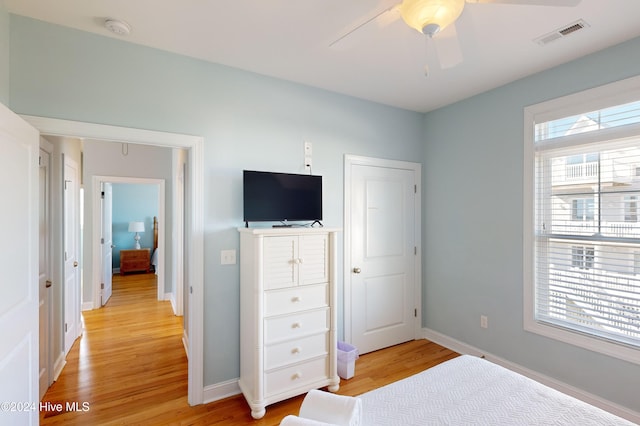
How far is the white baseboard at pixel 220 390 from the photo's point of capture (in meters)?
2.31

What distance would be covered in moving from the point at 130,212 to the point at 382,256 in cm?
698

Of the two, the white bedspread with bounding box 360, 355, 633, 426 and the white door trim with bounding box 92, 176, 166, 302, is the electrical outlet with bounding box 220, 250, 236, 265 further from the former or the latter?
the white door trim with bounding box 92, 176, 166, 302

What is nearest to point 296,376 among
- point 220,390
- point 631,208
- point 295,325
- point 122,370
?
point 295,325

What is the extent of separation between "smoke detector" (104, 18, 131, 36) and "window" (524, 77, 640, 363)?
3.08 metres

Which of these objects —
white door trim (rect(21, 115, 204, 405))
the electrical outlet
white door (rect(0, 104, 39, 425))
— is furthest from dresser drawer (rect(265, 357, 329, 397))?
white door (rect(0, 104, 39, 425))

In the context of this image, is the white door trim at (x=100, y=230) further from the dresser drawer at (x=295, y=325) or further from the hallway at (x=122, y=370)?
the dresser drawer at (x=295, y=325)

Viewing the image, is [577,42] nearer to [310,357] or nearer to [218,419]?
[310,357]

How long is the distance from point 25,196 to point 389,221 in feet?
9.50

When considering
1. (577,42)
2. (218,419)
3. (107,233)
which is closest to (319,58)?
(577,42)

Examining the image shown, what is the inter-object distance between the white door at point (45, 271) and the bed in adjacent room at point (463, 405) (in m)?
2.47

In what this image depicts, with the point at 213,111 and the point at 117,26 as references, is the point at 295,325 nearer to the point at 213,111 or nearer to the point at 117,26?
the point at 213,111

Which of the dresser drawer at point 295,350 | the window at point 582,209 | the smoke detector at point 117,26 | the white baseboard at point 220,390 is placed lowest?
the white baseboard at point 220,390

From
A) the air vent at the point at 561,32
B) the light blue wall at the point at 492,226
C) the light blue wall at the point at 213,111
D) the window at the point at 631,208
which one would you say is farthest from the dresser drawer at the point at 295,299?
the air vent at the point at 561,32

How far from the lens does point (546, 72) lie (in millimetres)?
2467
